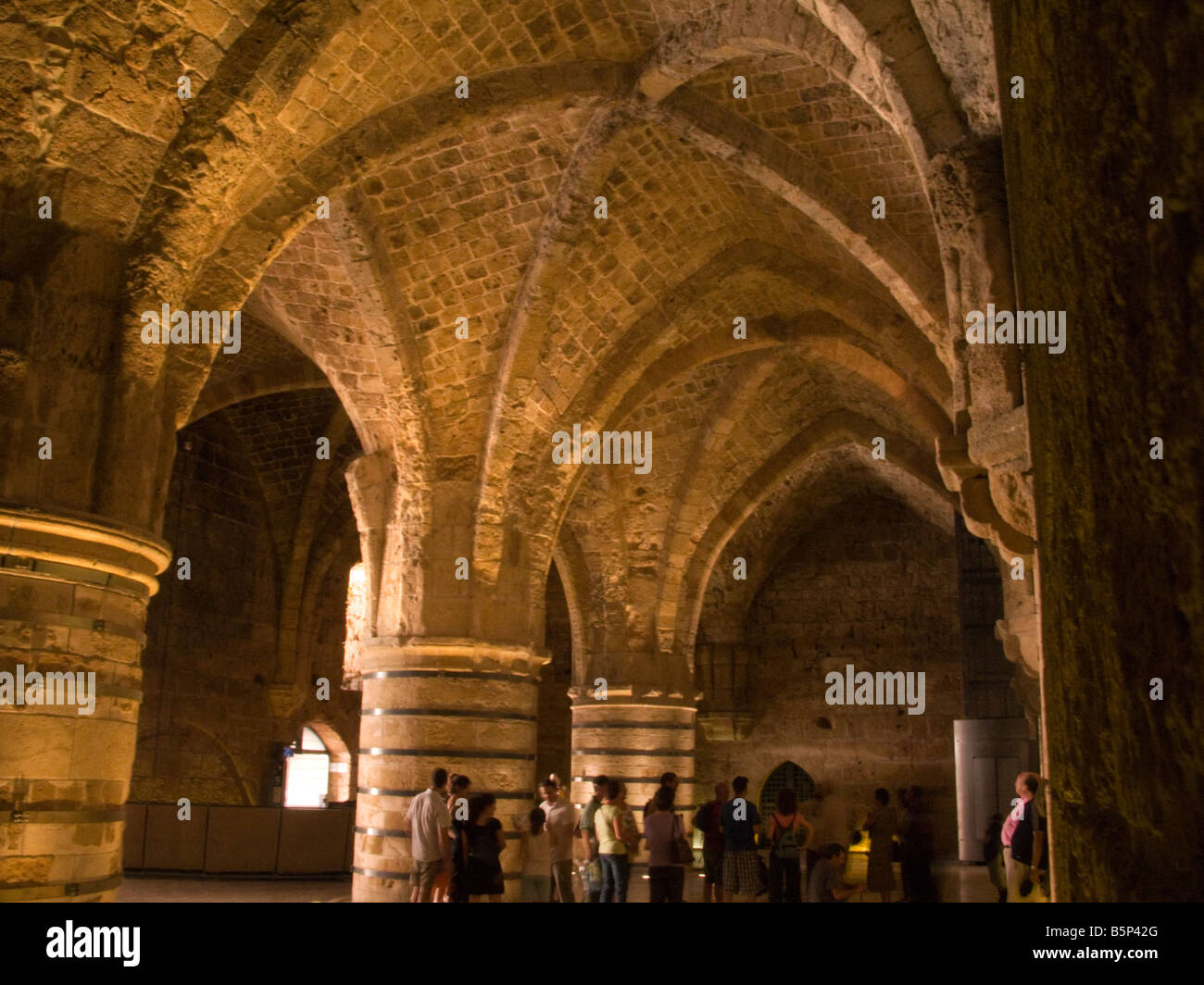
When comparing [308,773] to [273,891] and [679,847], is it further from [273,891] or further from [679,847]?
[679,847]

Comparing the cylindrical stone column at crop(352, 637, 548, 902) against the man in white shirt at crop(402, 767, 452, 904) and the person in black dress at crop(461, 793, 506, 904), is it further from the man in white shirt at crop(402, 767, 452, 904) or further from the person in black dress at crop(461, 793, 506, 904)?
the person in black dress at crop(461, 793, 506, 904)

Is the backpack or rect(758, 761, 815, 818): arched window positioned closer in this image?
the backpack

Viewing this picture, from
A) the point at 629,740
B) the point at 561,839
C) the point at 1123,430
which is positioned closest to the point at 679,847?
the point at 561,839

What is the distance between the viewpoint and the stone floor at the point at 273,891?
9.01 m

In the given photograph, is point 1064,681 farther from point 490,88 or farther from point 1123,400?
point 490,88

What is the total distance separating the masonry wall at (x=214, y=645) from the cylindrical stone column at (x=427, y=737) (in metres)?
5.60

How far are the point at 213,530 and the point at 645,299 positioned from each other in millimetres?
7145

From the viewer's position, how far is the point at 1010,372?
4.52 m

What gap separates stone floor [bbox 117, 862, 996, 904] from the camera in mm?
9008

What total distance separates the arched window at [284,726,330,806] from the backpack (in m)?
10.00

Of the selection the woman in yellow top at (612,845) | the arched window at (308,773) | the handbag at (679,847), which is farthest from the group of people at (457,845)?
the arched window at (308,773)

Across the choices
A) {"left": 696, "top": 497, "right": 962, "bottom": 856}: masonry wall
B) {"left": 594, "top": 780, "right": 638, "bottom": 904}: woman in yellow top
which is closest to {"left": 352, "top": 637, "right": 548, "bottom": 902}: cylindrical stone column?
{"left": 594, "top": 780, "right": 638, "bottom": 904}: woman in yellow top

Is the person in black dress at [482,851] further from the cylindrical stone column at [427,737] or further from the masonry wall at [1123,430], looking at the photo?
the masonry wall at [1123,430]
